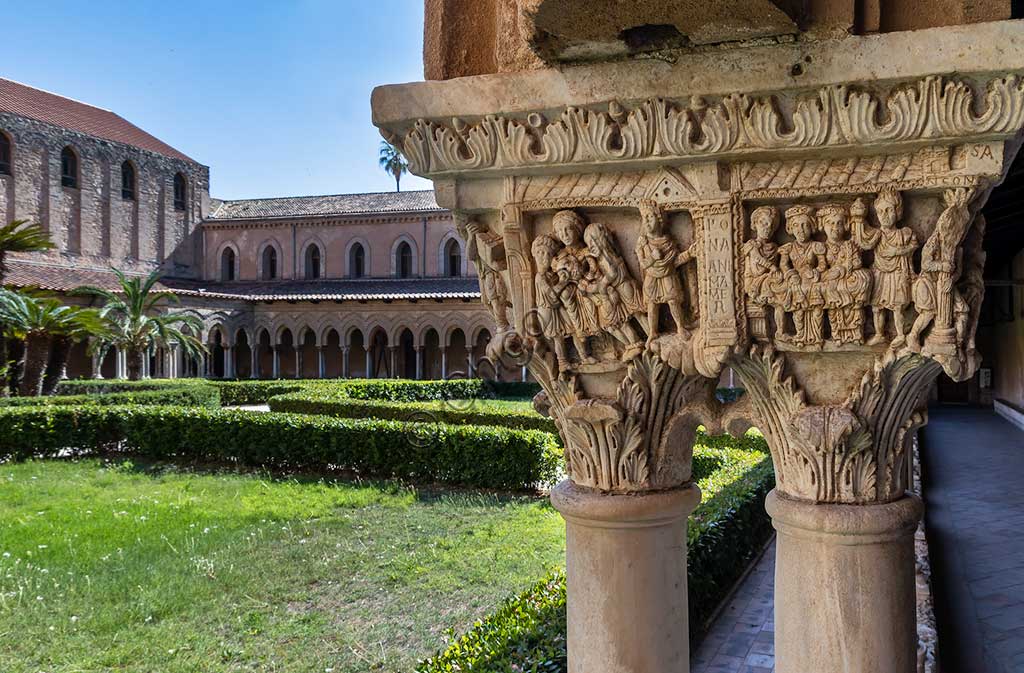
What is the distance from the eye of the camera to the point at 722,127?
1798mm

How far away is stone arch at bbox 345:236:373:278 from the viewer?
32688 mm

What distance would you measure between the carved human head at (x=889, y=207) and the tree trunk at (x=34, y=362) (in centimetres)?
1941

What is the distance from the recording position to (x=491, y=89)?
1.95 metres

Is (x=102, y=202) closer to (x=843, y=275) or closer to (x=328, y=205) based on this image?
(x=328, y=205)

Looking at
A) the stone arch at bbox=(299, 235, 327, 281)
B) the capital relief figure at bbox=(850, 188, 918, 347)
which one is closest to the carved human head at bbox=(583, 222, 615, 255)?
the capital relief figure at bbox=(850, 188, 918, 347)

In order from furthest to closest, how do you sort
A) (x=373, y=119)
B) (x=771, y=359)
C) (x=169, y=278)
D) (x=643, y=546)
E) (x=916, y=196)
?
1. (x=169, y=278)
2. (x=643, y=546)
3. (x=373, y=119)
4. (x=771, y=359)
5. (x=916, y=196)

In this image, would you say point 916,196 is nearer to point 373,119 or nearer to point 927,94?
point 927,94

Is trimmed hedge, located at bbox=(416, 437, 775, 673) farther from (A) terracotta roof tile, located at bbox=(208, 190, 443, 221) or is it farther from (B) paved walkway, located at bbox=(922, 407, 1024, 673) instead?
(A) terracotta roof tile, located at bbox=(208, 190, 443, 221)

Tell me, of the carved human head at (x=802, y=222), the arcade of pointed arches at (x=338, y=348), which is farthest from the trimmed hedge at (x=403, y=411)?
the arcade of pointed arches at (x=338, y=348)

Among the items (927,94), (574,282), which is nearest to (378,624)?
(574,282)

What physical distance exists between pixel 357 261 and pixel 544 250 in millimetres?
32096

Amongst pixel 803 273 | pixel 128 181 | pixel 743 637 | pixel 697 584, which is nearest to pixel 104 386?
pixel 128 181

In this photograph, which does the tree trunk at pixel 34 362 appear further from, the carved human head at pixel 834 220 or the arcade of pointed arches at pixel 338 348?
the carved human head at pixel 834 220

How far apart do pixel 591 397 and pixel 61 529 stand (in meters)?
7.36
